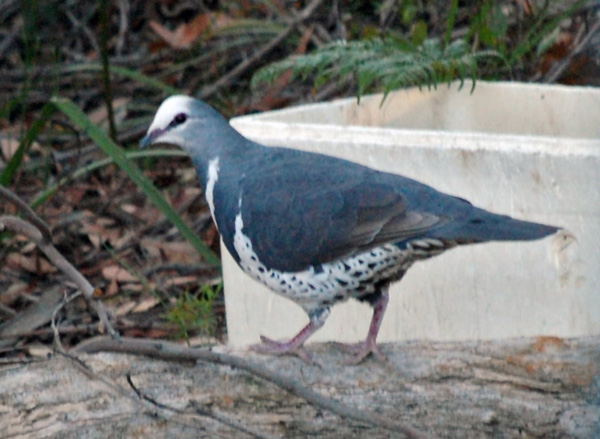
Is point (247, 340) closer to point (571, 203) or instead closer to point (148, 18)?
point (571, 203)

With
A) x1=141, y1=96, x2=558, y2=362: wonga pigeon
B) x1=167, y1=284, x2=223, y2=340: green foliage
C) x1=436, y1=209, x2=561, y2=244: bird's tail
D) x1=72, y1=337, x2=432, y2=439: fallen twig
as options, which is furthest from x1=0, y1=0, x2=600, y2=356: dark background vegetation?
x1=436, y1=209, x2=561, y2=244: bird's tail

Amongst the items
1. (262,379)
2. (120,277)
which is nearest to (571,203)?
(262,379)

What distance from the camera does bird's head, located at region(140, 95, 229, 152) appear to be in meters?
3.30

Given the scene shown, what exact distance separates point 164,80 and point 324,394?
4309 millimetres

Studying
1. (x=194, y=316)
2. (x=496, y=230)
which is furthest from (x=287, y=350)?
(x=194, y=316)

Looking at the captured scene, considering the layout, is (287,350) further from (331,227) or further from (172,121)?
(172,121)

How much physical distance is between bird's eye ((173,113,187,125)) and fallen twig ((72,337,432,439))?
809 mm

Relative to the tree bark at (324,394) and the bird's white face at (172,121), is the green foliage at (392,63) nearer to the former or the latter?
→ the bird's white face at (172,121)

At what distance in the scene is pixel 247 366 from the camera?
2.67 meters

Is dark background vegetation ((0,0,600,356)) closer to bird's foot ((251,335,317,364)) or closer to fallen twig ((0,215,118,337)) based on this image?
fallen twig ((0,215,118,337))

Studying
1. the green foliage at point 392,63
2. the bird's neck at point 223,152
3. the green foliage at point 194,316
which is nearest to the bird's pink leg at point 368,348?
the bird's neck at point 223,152

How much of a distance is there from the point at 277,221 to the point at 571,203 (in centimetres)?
84

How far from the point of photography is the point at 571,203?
315 centimetres

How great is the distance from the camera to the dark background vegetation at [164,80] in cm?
445
